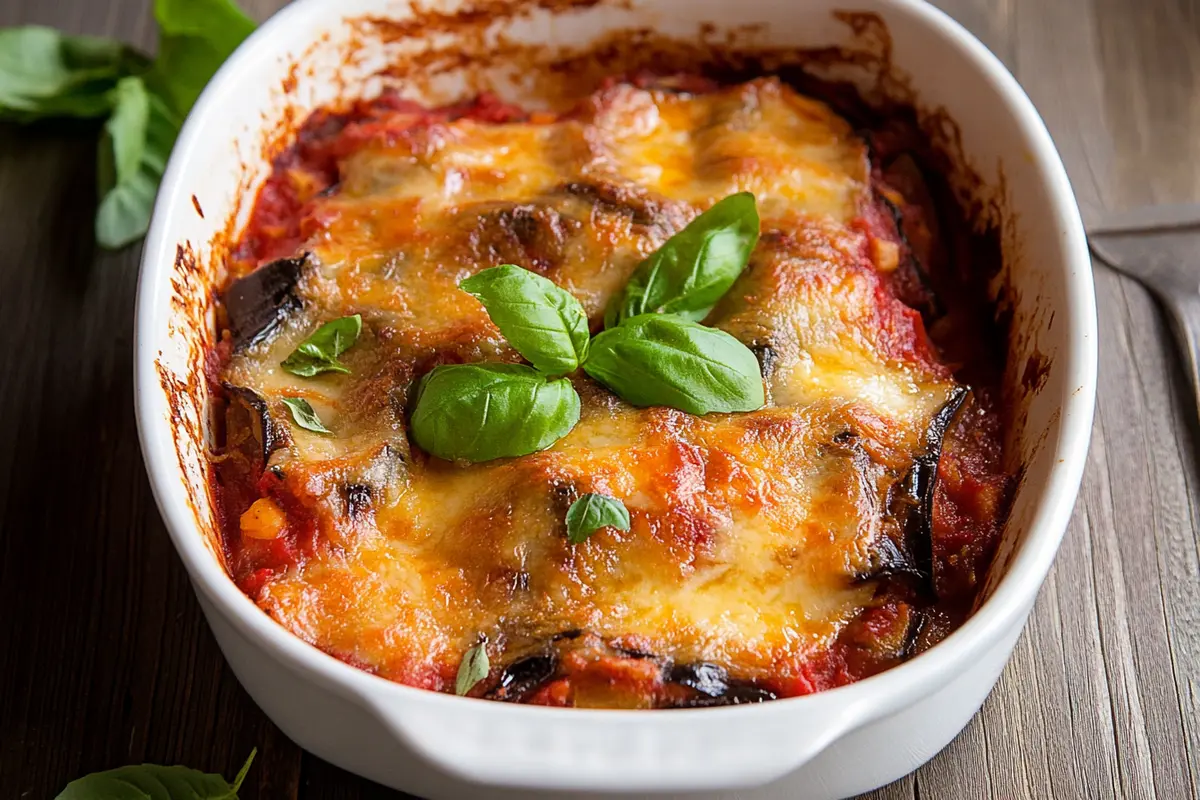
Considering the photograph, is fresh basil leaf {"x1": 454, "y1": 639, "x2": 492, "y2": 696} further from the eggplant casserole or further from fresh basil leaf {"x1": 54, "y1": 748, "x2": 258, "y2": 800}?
fresh basil leaf {"x1": 54, "y1": 748, "x2": 258, "y2": 800}

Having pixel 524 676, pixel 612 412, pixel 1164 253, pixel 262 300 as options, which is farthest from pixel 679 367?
pixel 1164 253

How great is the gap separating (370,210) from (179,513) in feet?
2.79

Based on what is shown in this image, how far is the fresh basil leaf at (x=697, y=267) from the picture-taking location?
2.27m

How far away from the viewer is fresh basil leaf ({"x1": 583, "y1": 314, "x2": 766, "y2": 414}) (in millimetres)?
2068

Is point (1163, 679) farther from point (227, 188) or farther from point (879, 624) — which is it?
point (227, 188)

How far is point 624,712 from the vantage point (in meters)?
1.65

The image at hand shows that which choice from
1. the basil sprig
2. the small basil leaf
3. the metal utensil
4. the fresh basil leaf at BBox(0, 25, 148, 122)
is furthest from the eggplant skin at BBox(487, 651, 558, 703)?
the fresh basil leaf at BBox(0, 25, 148, 122)

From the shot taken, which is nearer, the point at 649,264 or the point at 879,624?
the point at 879,624

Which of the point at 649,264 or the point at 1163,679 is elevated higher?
the point at 649,264

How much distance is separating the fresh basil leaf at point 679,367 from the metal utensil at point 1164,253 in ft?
4.17

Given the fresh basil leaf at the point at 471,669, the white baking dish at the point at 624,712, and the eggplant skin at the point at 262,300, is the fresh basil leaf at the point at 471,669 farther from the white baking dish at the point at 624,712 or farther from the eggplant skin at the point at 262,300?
the eggplant skin at the point at 262,300

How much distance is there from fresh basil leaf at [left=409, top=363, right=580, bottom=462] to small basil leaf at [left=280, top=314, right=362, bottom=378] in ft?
0.94

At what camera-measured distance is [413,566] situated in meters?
2.00

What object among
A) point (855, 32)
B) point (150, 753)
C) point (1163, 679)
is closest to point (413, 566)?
point (150, 753)
